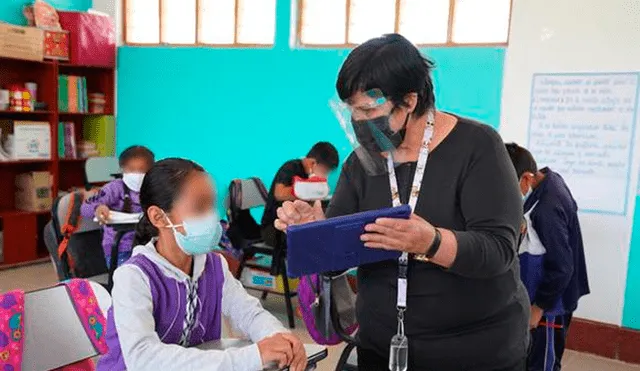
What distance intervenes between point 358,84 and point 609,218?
274cm

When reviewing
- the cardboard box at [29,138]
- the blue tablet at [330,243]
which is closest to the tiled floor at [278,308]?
the cardboard box at [29,138]

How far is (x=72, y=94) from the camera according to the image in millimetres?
5590

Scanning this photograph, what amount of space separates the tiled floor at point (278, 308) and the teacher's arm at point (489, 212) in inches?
87.3

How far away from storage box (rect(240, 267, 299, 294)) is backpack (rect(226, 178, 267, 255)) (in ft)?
0.74

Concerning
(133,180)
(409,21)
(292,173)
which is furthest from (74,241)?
(409,21)

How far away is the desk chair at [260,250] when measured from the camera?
4.03 m

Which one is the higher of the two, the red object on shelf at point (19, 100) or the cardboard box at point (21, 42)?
the cardboard box at point (21, 42)

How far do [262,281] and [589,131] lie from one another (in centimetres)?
237

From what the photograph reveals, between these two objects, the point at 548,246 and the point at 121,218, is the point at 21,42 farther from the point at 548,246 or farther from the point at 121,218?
the point at 548,246

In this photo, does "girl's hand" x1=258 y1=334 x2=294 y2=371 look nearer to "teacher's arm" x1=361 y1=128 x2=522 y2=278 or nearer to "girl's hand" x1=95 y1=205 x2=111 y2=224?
"teacher's arm" x1=361 y1=128 x2=522 y2=278

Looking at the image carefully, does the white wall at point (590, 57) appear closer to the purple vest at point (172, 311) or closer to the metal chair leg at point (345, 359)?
the metal chair leg at point (345, 359)

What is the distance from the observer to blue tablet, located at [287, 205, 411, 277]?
3.76ft

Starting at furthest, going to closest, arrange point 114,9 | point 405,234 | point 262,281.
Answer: point 114,9 → point 262,281 → point 405,234

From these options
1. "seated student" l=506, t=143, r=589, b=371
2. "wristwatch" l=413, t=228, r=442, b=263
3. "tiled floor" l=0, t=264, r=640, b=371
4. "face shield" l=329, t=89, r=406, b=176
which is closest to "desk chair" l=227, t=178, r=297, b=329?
"tiled floor" l=0, t=264, r=640, b=371
